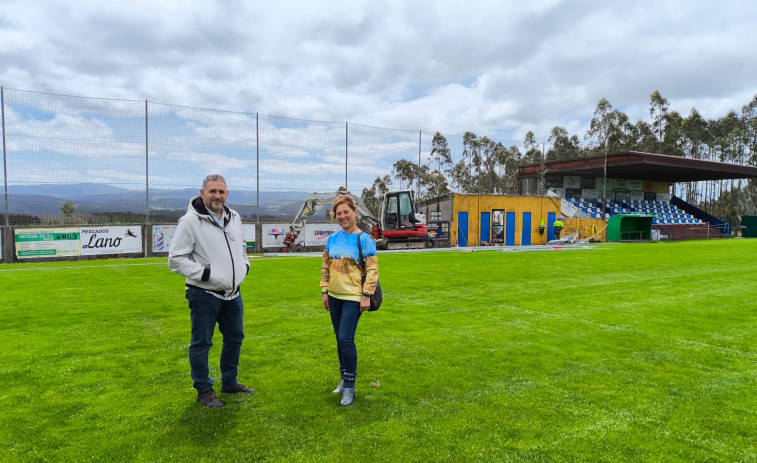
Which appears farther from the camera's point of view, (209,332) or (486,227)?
(486,227)

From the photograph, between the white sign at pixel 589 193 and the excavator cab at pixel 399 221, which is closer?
the excavator cab at pixel 399 221

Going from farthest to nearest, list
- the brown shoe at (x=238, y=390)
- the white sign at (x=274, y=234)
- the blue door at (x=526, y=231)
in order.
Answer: the blue door at (x=526, y=231), the white sign at (x=274, y=234), the brown shoe at (x=238, y=390)

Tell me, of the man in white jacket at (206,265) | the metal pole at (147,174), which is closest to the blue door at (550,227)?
the metal pole at (147,174)

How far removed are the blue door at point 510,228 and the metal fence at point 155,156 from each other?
10236 mm

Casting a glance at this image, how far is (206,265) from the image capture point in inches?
135

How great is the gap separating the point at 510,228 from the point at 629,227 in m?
9.98

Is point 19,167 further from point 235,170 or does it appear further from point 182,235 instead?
point 182,235

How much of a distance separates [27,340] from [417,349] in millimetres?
4589

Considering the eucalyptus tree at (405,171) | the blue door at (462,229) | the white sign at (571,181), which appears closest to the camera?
the eucalyptus tree at (405,171)

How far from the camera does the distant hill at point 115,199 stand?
16.1 metres

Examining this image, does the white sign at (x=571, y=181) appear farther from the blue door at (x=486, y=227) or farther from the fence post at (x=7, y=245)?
the fence post at (x=7, y=245)

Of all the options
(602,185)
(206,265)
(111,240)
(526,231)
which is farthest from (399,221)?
(602,185)

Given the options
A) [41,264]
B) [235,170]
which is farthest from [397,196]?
[41,264]

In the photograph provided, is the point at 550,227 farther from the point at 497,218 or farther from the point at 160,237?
the point at 160,237
